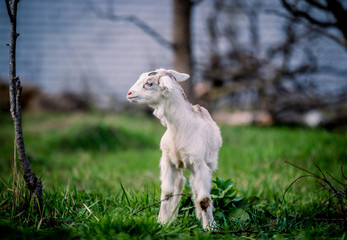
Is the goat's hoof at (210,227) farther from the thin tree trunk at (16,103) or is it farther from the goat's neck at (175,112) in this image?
the thin tree trunk at (16,103)

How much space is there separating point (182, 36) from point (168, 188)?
13.5 feet

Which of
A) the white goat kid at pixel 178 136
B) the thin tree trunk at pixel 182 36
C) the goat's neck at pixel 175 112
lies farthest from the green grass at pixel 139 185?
the thin tree trunk at pixel 182 36

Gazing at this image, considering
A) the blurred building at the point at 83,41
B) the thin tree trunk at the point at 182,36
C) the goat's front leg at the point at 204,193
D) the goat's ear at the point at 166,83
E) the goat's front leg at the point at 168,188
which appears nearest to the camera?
the goat's ear at the point at 166,83

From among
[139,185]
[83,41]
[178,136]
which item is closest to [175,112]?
[178,136]

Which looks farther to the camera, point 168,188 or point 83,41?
point 83,41

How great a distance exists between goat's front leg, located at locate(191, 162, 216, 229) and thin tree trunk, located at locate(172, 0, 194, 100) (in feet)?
12.1

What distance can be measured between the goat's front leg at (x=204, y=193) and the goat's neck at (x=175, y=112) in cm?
32

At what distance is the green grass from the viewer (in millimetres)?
2035

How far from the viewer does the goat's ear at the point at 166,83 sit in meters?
1.89

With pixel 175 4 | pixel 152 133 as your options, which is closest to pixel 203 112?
pixel 175 4

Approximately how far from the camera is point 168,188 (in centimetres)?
211

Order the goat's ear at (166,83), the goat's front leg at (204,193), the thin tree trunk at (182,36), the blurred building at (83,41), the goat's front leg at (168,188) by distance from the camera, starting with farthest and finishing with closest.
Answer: the blurred building at (83,41) < the thin tree trunk at (182,36) < the goat's front leg at (168,188) < the goat's front leg at (204,193) < the goat's ear at (166,83)

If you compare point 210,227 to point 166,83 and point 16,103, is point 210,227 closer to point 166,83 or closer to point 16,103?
point 166,83

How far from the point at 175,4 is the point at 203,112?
4010 millimetres
